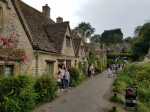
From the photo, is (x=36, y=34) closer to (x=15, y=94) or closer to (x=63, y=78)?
(x=63, y=78)

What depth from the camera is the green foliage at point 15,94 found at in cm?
741

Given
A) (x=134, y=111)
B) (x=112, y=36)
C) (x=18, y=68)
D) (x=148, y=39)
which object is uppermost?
(x=112, y=36)

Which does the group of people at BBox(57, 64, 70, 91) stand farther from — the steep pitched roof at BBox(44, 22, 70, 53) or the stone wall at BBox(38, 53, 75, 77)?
the steep pitched roof at BBox(44, 22, 70, 53)

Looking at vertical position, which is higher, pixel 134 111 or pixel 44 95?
pixel 44 95

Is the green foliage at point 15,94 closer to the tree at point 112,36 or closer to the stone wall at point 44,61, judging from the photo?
the stone wall at point 44,61

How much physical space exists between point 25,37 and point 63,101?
4.91 metres

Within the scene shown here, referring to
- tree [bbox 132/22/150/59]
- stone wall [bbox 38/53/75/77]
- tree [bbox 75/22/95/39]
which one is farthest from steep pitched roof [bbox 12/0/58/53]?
tree [bbox 75/22/95/39]

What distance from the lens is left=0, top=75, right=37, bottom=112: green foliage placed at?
741 cm

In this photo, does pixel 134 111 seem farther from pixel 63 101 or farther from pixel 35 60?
pixel 35 60

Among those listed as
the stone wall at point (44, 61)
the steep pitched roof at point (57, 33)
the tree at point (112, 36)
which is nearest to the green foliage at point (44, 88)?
the stone wall at point (44, 61)

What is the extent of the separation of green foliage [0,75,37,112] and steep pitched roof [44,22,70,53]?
904 centimetres

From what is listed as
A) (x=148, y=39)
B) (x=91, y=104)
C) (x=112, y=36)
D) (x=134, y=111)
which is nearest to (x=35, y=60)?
(x=91, y=104)

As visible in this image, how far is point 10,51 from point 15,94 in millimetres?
3185

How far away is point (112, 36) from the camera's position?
120 m
